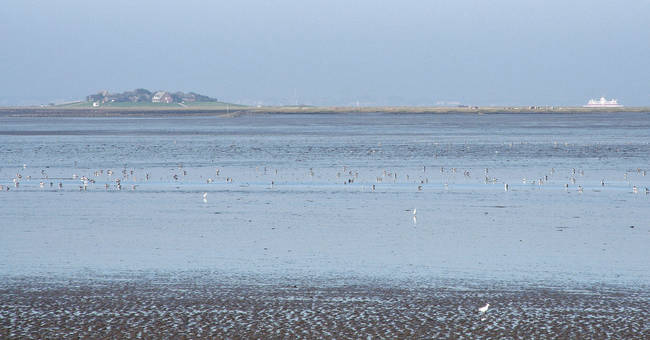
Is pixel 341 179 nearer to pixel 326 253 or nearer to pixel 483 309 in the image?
pixel 326 253

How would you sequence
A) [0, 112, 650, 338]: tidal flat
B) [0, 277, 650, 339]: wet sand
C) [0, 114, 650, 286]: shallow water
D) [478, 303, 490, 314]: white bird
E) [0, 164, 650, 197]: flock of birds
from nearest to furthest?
1. [0, 277, 650, 339]: wet sand
2. [0, 112, 650, 338]: tidal flat
3. [478, 303, 490, 314]: white bird
4. [0, 114, 650, 286]: shallow water
5. [0, 164, 650, 197]: flock of birds

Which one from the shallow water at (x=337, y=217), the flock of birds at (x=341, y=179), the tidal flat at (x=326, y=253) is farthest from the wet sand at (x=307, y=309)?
the flock of birds at (x=341, y=179)

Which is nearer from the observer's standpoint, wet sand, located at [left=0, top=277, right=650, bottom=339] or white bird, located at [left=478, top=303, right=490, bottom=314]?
wet sand, located at [left=0, top=277, right=650, bottom=339]

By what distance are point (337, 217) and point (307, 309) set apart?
45.5ft

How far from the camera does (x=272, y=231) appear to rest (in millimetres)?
28125

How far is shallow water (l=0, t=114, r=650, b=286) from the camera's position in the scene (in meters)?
22.5

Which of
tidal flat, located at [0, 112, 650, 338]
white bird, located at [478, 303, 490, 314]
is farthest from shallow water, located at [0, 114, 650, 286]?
white bird, located at [478, 303, 490, 314]

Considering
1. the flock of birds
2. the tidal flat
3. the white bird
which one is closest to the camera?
the tidal flat

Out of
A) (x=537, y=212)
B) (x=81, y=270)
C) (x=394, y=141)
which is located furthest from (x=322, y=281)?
(x=394, y=141)

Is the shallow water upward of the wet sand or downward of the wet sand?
downward

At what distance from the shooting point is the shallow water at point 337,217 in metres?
22.5

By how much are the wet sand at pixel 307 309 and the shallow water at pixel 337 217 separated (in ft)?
4.99

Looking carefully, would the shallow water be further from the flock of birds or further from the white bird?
the white bird

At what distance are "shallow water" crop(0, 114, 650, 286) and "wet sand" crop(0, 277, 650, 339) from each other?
152 centimetres
